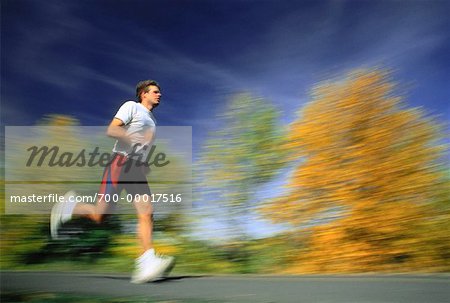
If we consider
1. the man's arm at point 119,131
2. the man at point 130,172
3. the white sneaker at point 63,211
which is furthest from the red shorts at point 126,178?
the white sneaker at point 63,211

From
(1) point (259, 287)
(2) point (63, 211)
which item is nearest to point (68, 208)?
(2) point (63, 211)

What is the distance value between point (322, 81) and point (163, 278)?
220 centimetres

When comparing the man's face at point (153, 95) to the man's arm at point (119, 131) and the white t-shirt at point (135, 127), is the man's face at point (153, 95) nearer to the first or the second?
the white t-shirt at point (135, 127)

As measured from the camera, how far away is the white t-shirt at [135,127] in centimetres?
351

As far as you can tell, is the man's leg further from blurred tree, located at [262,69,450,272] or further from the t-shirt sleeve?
blurred tree, located at [262,69,450,272]

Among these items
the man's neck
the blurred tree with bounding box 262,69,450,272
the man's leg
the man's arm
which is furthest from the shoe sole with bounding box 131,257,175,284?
the blurred tree with bounding box 262,69,450,272

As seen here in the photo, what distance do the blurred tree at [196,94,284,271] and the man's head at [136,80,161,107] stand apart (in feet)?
2.47

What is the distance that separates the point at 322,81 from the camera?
173 inches

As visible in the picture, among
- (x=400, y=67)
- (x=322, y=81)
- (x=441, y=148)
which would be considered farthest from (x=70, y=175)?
(x=441, y=148)

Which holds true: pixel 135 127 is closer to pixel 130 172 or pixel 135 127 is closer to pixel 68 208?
pixel 130 172

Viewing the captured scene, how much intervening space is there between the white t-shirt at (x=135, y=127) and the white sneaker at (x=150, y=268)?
0.71 meters

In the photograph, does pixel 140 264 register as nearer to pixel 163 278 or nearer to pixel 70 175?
pixel 163 278

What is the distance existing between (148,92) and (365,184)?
2.04 m

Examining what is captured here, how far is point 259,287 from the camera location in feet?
9.69
